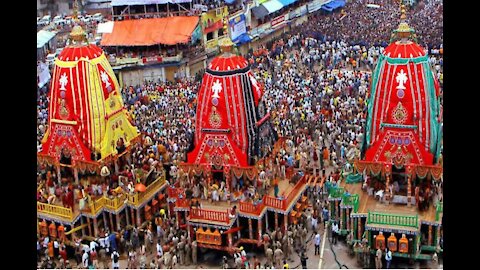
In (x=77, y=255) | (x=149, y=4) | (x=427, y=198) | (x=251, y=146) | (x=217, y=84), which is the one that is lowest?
(x=77, y=255)

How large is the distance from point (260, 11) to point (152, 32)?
425 inches

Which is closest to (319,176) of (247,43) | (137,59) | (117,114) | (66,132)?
(117,114)

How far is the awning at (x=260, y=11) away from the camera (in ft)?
172

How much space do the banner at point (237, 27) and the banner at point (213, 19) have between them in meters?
0.81

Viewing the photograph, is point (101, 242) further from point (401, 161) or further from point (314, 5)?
point (314, 5)

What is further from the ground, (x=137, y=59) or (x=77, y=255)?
(x=137, y=59)

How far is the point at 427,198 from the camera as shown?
2192 cm

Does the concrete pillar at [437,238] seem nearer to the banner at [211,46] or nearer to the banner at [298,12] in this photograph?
the banner at [211,46]

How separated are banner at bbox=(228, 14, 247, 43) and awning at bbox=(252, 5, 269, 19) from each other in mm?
1769

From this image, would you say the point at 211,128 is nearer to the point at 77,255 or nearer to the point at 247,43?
the point at 77,255

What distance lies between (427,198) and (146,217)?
984 cm

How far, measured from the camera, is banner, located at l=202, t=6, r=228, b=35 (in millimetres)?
46781

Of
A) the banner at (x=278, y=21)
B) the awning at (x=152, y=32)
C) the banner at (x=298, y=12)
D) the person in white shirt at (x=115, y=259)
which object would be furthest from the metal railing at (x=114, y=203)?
the banner at (x=298, y=12)

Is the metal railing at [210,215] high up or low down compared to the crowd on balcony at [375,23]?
down
